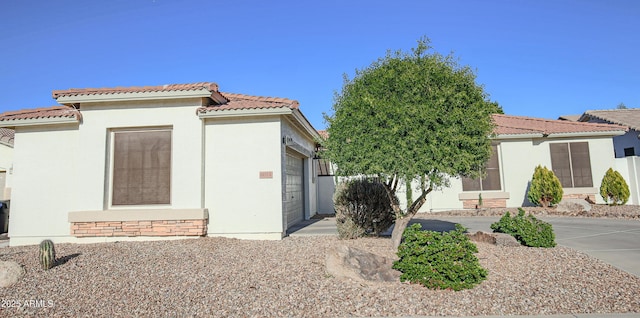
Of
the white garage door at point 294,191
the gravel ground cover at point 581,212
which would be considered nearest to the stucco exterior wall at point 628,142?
the gravel ground cover at point 581,212

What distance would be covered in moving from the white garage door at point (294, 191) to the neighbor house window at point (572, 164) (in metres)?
11.7

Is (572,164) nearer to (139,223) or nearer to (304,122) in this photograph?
(304,122)

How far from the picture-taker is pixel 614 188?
49.5 feet

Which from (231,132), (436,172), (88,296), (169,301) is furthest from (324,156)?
(88,296)

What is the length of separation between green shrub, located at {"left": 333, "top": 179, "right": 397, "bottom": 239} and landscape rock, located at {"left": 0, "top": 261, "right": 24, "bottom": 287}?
606 cm

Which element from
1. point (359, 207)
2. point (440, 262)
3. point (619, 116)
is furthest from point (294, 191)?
point (619, 116)

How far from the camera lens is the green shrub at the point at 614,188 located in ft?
49.3

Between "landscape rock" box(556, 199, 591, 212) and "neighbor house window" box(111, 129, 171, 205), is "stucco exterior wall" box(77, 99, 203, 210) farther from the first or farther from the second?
"landscape rock" box(556, 199, 591, 212)

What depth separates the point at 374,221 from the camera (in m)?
8.57

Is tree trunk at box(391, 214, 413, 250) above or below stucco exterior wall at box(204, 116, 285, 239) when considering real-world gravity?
below

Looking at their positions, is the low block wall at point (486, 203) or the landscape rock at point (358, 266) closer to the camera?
the landscape rock at point (358, 266)

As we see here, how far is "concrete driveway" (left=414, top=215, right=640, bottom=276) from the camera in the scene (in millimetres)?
6836

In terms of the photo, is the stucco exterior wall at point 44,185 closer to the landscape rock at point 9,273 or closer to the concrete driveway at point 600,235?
the landscape rock at point 9,273

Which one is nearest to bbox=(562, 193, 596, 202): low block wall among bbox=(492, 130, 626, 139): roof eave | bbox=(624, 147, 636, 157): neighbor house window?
bbox=(492, 130, 626, 139): roof eave
